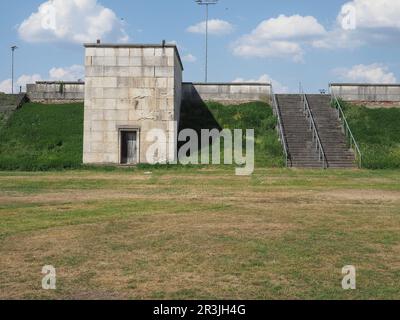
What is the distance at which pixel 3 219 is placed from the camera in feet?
39.1

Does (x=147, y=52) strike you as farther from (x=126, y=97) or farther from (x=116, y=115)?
(x=116, y=115)

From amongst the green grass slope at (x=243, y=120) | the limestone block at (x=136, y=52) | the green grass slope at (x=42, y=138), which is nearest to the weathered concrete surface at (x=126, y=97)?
the limestone block at (x=136, y=52)

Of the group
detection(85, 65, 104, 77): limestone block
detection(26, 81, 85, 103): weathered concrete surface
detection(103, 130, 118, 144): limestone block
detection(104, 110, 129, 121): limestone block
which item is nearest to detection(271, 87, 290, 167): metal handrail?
detection(104, 110, 129, 121): limestone block

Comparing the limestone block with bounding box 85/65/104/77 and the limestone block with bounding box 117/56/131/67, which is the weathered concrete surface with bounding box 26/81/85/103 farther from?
the limestone block with bounding box 117/56/131/67

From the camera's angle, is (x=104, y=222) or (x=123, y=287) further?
(x=104, y=222)

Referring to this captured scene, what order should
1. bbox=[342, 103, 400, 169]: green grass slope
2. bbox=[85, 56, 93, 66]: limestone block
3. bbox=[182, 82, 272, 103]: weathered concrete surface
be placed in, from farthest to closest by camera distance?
bbox=[182, 82, 272, 103]: weathered concrete surface < bbox=[85, 56, 93, 66]: limestone block < bbox=[342, 103, 400, 169]: green grass slope

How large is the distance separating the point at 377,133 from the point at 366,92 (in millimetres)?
5372

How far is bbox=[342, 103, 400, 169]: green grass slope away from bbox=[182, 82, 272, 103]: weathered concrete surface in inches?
247

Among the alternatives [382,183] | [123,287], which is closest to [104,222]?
[123,287]

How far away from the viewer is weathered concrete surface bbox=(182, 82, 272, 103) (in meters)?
36.7

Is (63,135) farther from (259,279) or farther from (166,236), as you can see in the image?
(259,279)

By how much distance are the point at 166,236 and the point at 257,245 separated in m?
1.81

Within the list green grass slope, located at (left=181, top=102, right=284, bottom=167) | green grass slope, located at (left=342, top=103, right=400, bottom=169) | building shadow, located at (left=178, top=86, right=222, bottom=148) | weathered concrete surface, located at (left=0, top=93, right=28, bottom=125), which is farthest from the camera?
weathered concrete surface, located at (left=0, top=93, right=28, bottom=125)

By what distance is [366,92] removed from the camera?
3638 centimetres
